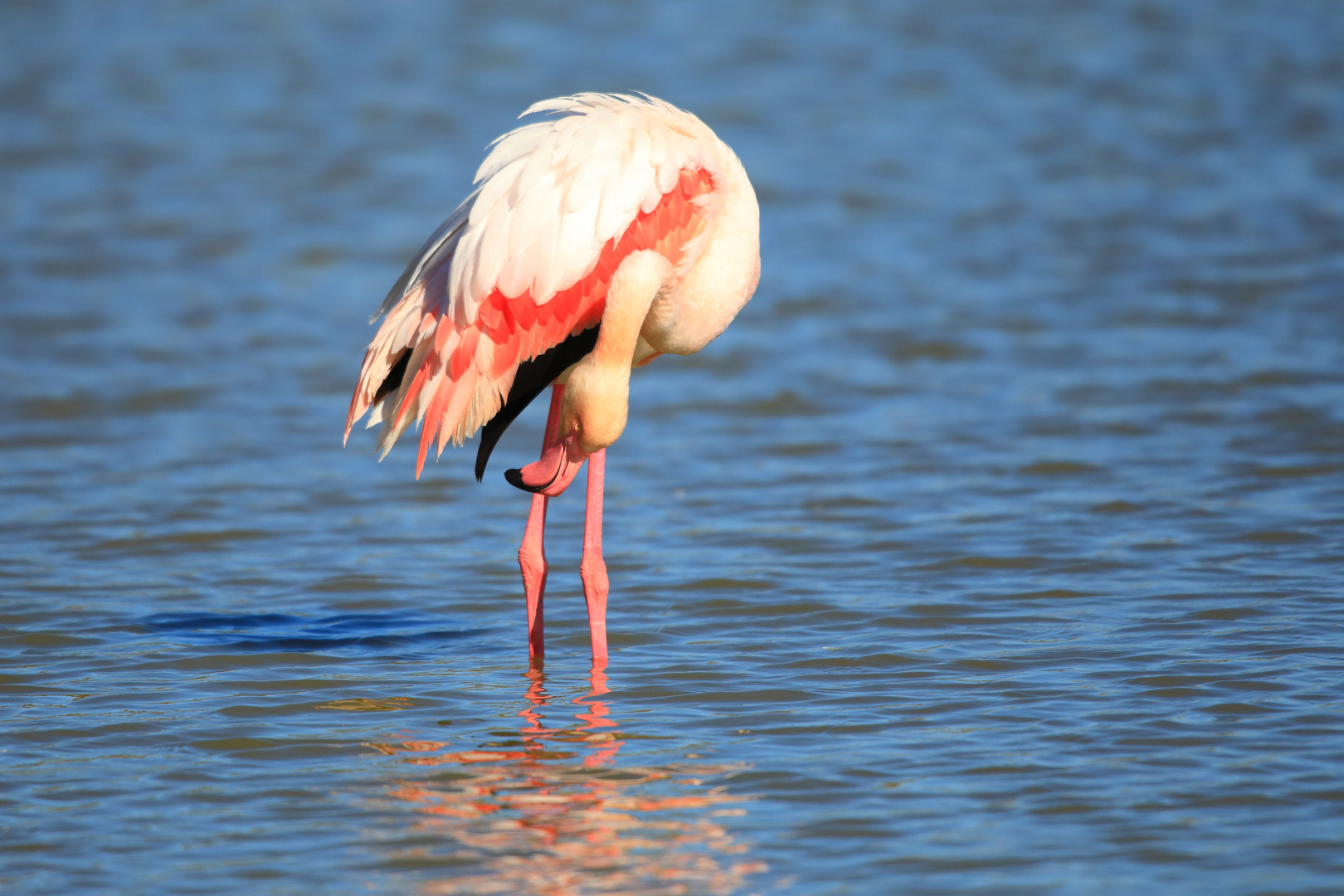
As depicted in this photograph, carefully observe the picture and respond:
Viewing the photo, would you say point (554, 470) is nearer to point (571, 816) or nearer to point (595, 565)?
point (595, 565)

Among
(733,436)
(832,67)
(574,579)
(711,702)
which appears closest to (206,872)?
(711,702)

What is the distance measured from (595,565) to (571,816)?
177cm

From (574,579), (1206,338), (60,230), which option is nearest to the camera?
(574,579)

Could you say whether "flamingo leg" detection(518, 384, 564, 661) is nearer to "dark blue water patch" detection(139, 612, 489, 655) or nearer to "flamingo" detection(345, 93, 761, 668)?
"flamingo" detection(345, 93, 761, 668)

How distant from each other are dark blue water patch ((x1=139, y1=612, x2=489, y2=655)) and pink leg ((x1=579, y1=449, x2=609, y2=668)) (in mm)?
573

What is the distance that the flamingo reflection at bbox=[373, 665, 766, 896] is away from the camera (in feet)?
13.8

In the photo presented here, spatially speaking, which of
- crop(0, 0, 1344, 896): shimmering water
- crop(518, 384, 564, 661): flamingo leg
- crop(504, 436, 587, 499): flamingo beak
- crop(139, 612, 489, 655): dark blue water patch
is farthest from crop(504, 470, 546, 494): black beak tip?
crop(139, 612, 489, 655): dark blue water patch

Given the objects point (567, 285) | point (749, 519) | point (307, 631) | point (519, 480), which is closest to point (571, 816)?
point (519, 480)

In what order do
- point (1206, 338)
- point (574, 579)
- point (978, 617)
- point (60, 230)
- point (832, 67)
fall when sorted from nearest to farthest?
point (978, 617) → point (574, 579) → point (1206, 338) → point (60, 230) → point (832, 67)

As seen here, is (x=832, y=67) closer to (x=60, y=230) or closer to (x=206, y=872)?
(x=60, y=230)

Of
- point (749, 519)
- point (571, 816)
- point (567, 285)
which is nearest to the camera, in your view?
point (571, 816)

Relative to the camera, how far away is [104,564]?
7.42m

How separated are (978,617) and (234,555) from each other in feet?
11.4

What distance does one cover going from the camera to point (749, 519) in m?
8.06
